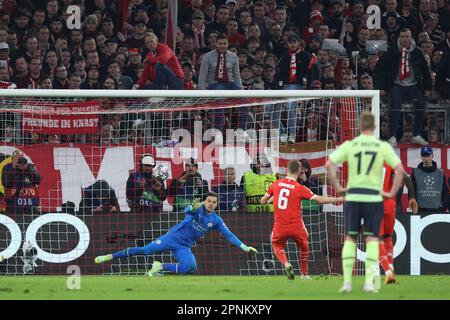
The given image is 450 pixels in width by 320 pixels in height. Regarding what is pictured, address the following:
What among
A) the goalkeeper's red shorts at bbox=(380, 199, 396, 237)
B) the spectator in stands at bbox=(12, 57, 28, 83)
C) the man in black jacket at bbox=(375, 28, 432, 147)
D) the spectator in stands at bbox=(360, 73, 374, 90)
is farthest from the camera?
the spectator in stands at bbox=(360, 73, 374, 90)

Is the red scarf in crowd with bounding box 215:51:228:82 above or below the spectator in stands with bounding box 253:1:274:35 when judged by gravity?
below

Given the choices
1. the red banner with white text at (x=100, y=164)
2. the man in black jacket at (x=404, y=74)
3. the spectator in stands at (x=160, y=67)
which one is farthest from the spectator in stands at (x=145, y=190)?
the man in black jacket at (x=404, y=74)

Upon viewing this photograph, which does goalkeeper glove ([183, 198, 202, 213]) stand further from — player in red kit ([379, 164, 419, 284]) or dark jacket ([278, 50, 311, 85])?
dark jacket ([278, 50, 311, 85])

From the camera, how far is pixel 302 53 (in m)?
22.7

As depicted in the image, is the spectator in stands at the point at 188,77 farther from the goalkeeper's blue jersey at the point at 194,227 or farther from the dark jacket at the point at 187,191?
the goalkeeper's blue jersey at the point at 194,227

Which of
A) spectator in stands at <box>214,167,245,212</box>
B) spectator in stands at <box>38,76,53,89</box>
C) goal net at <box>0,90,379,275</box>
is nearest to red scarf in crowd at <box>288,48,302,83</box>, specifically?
goal net at <box>0,90,379,275</box>

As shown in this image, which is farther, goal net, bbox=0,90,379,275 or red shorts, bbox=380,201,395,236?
goal net, bbox=0,90,379,275

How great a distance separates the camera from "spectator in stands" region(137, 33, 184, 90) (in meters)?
21.8

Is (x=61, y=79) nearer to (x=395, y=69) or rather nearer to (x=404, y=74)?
(x=395, y=69)

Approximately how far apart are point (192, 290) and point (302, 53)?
359 inches

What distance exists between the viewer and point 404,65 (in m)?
22.8

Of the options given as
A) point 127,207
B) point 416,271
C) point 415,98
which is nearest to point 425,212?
point 416,271

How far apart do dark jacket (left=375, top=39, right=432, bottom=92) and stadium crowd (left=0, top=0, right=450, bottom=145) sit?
19mm

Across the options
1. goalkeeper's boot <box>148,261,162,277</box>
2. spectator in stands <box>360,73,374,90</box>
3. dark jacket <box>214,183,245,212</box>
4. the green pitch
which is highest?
spectator in stands <box>360,73,374,90</box>
